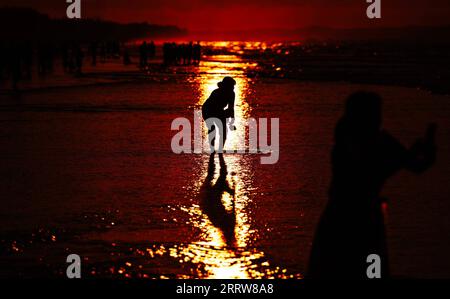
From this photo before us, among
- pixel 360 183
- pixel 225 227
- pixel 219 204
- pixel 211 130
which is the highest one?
pixel 211 130

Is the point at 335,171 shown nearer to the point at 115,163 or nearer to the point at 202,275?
the point at 202,275

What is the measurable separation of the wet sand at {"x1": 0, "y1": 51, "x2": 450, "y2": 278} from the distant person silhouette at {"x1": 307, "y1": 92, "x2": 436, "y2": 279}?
207 centimetres

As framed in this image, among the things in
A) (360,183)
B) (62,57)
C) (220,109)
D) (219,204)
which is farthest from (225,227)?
(62,57)

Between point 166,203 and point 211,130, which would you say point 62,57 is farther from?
point 166,203

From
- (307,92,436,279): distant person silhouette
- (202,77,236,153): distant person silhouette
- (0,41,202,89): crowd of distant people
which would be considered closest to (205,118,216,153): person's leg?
(202,77,236,153): distant person silhouette

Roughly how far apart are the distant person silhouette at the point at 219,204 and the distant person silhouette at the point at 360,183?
3165 mm

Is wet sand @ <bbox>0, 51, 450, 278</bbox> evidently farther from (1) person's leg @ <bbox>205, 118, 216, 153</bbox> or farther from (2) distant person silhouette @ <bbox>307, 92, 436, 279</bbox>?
(2) distant person silhouette @ <bbox>307, 92, 436, 279</bbox>

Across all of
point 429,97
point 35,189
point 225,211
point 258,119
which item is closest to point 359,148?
point 225,211

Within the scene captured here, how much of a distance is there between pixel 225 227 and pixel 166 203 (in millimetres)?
1532

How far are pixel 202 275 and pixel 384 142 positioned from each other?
270cm

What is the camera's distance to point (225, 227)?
900 centimetres

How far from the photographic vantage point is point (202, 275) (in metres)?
7.18

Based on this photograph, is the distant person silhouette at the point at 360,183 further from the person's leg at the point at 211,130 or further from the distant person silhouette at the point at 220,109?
the person's leg at the point at 211,130

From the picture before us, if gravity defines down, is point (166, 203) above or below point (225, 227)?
above
